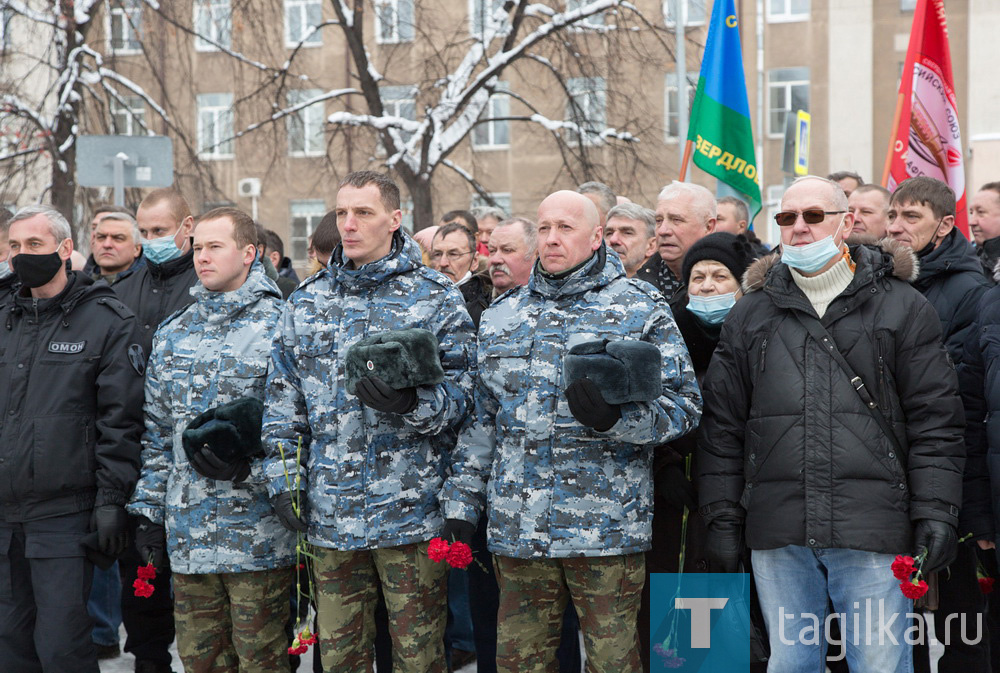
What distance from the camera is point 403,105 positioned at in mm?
19578

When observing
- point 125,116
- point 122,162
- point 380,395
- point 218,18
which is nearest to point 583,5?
point 218,18

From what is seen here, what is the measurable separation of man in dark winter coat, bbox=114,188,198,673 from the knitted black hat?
258cm

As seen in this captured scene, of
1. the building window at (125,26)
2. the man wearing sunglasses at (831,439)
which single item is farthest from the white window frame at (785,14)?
the man wearing sunglasses at (831,439)

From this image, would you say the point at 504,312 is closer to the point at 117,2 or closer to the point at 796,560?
the point at 796,560

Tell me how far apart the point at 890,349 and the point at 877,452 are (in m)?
0.38

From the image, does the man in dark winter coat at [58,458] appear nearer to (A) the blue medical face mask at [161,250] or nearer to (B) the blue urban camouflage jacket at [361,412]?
(A) the blue medical face mask at [161,250]

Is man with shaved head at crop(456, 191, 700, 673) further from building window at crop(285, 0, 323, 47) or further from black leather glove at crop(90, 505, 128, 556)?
building window at crop(285, 0, 323, 47)

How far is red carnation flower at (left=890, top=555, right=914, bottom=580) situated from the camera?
3996 millimetres

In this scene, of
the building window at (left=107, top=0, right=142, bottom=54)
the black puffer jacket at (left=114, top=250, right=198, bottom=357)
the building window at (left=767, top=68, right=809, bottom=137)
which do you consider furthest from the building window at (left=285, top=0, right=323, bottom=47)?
the black puffer jacket at (left=114, top=250, right=198, bottom=357)

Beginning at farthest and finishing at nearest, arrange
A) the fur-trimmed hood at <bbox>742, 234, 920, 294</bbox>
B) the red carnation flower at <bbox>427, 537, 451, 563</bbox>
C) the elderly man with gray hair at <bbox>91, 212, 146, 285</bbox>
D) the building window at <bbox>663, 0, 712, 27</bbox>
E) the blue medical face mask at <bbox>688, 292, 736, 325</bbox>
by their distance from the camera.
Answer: the building window at <bbox>663, 0, 712, 27</bbox>
the elderly man with gray hair at <bbox>91, 212, 146, 285</bbox>
the blue medical face mask at <bbox>688, 292, 736, 325</bbox>
the red carnation flower at <bbox>427, 537, 451, 563</bbox>
the fur-trimmed hood at <bbox>742, 234, 920, 294</bbox>

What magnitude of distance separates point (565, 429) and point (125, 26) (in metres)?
12.7

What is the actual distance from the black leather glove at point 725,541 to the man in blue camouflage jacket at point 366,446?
973 millimetres

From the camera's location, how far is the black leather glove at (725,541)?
14.2ft

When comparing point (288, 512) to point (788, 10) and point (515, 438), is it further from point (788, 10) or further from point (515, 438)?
point (788, 10)
